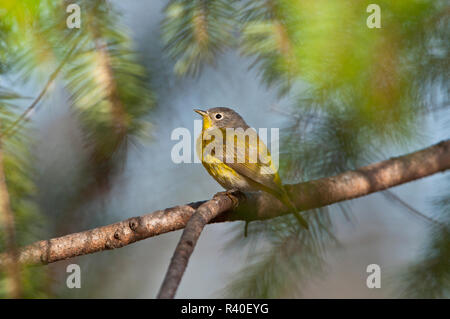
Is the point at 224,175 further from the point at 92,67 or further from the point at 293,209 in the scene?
the point at 92,67

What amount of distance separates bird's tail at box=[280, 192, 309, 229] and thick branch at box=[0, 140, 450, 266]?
2 cm

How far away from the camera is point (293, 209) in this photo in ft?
5.30

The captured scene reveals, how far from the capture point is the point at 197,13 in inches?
46.1

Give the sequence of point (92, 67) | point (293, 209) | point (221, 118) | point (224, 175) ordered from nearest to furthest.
Result: point (92, 67)
point (293, 209)
point (224, 175)
point (221, 118)

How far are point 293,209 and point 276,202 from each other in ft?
0.53

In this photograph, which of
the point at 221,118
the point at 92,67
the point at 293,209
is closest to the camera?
the point at 92,67

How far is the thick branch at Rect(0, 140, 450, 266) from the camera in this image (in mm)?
1284

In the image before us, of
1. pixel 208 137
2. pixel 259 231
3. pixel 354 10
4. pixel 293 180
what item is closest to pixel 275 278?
pixel 259 231

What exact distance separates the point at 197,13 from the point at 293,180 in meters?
0.74

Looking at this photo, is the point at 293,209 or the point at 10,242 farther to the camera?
the point at 293,209

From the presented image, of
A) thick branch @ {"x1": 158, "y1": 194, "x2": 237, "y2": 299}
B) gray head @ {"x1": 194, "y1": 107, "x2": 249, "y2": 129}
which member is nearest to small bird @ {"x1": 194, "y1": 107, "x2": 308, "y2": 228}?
gray head @ {"x1": 194, "y1": 107, "x2": 249, "y2": 129}

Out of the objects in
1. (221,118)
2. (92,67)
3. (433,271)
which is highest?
(221,118)

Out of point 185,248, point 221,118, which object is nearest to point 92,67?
point 185,248
